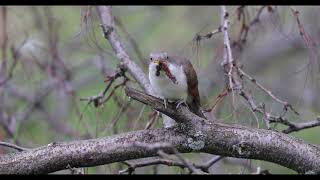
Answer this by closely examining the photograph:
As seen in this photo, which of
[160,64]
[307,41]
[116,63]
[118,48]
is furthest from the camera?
[116,63]

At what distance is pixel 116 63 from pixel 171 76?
999 millimetres

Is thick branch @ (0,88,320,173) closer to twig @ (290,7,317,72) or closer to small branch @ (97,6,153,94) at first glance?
small branch @ (97,6,153,94)

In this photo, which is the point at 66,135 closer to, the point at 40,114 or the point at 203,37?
the point at 40,114

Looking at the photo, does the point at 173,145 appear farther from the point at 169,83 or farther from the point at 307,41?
the point at 307,41

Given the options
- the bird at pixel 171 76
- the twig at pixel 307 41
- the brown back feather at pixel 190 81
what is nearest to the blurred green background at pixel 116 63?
the twig at pixel 307 41

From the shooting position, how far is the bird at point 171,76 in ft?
6.30

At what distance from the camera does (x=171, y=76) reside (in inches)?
76.2

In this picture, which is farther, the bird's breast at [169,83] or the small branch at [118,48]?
the small branch at [118,48]

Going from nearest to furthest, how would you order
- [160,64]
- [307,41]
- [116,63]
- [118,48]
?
[160,64]
[307,41]
[118,48]
[116,63]

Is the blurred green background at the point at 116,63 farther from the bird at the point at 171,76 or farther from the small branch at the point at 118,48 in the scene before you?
the bird at the point at 171,76

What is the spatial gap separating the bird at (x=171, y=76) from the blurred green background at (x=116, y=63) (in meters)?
0.36

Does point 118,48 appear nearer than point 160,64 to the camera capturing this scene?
No

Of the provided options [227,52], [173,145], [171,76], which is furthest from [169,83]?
[227,52]
